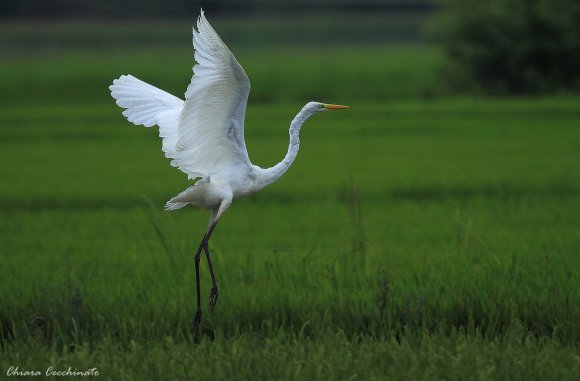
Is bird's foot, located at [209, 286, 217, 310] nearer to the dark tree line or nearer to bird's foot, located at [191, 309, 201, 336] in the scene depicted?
bird's foot, located at [191, 309, 201, 336]

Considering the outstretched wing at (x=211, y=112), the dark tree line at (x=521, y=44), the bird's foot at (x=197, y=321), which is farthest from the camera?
the dark tree line at (x=521, y=44)

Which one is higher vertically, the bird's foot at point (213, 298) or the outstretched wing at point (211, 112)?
the outstretched wing at point (211, 112)

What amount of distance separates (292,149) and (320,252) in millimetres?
2306

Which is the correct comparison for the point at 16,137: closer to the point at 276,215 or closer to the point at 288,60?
the point at 276,215

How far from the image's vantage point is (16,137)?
16.1 m

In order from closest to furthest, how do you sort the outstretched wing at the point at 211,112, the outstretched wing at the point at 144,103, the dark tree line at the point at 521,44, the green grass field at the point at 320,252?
1. the green grass field at the point at 320,252
2. the outstretched wing at the point at 211,112
3. the outstretched wing at the point at 144,103
4. the dark tree line at the point at 521,44

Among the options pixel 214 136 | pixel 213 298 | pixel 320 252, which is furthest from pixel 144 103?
pixel 320 252

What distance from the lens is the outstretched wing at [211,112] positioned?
4.93m

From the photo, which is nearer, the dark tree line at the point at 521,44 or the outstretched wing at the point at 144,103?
the outstretched wing at the point at 144,103

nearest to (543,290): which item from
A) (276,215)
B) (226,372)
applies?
(226,372)

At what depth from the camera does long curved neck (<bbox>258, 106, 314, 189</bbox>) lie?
5430 mm

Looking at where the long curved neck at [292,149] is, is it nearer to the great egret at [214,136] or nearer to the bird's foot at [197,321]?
the great egret at [214,136]

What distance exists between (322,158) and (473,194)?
3.57 m

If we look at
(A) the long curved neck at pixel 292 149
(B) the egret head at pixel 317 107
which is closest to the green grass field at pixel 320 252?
(A) the long curved neck at pixel 292 149
